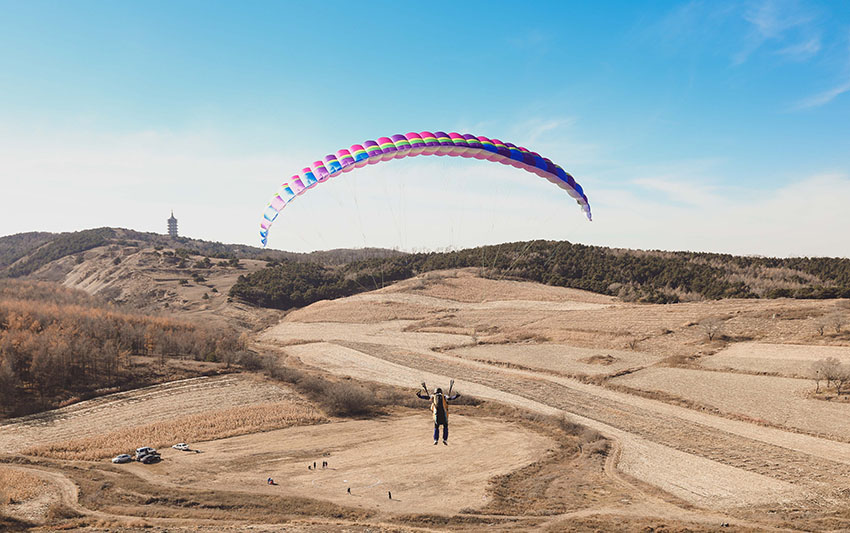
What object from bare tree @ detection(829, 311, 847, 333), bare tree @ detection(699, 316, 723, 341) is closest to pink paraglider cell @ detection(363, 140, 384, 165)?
bare tree @ detection(699, 316, 723, 341)

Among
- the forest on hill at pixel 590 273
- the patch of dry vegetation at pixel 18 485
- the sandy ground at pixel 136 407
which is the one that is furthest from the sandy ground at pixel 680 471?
the forest on hill at pixel 590 273

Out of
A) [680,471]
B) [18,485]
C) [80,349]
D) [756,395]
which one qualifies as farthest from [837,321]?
[80,349]

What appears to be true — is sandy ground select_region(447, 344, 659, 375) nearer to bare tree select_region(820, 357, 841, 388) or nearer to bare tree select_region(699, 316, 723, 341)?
bare tree select_region(699, 316, 723, 341)

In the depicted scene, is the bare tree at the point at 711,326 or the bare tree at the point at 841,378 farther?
the bare tree at the point at 711,326

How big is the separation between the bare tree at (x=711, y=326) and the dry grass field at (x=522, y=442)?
548 mm

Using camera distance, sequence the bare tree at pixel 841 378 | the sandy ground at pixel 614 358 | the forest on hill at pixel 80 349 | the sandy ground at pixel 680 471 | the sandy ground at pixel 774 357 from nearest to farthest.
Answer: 1. the sandy ground at pixel 680 471
2. the sandy ground at pixel 614 358
3. the bare tree at pixel 841 378
4. the forest on hill at pixel 80 349
5. the sandy ground at pixel 774 357

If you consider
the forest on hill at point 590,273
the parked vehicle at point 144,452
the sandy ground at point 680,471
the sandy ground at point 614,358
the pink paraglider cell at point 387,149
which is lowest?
the parked vehicle at point 144,452

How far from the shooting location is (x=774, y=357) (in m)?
42.8

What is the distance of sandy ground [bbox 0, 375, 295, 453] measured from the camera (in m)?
33.0

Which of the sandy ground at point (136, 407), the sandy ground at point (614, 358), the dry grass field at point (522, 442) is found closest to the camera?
the dry grass field at point (522, 442)

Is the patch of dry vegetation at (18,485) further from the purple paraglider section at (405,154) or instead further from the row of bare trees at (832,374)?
the row of bare trees at (832,374)

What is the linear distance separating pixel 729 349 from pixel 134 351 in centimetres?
5251

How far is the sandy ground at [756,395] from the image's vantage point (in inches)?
1224

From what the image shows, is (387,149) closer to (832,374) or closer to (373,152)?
(373,152)
